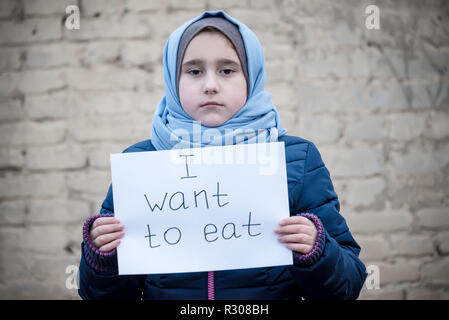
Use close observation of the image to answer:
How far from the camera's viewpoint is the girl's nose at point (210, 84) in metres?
0.86

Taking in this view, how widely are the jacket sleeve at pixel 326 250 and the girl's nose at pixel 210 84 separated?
0.31 meters

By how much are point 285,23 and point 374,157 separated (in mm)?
832

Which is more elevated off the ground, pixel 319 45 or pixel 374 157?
pixel 319 45

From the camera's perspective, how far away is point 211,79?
0.87 m

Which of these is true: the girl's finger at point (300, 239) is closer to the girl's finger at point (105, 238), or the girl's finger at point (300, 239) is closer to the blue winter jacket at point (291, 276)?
the blue winter jacket at point (291, 276)

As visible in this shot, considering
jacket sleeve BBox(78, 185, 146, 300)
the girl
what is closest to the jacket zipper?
the girl

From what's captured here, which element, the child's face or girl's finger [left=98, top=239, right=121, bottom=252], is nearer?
girl's finger [left=98, top=239, right=121, bottom=252]

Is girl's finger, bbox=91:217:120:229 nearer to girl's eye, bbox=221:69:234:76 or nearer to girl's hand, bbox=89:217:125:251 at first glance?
girl's hand, bbox=89:217:125:251

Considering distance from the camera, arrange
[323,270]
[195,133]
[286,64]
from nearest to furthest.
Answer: [323,270]
[195,133]
[286,64]

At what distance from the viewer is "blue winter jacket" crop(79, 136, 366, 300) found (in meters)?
0.78

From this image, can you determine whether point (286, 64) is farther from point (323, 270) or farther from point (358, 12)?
point (323, 270)

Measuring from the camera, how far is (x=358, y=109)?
68.6 inches

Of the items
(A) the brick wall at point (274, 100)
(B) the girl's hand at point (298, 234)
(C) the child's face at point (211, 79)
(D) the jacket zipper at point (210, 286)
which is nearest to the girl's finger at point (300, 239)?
(B) the girl's hand at point (298, 234)
